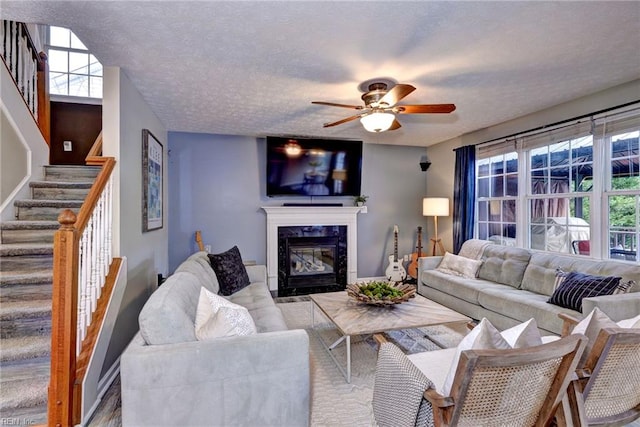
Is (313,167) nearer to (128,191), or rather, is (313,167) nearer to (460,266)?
(460,266)

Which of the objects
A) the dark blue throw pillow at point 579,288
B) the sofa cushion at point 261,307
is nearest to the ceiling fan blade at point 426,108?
the dark blue throw pillow at point 579,288

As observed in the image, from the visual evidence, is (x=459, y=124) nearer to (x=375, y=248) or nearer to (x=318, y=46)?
(x=375, y=248)

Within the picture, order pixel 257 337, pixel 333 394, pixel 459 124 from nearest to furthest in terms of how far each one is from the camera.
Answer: pixel 257 337
pixel 333 394
pixel 459 124

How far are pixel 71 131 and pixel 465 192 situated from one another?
5.67 meters

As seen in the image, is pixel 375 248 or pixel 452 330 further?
pixel 375 248

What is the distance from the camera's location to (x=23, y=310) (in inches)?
82.7

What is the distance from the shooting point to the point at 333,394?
7.17ft

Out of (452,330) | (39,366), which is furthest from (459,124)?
(39,366)

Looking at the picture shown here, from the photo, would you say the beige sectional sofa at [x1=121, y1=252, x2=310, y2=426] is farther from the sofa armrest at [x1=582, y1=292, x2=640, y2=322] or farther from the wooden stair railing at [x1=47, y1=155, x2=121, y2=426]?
the sofa armrest at [x1=582, y1=292, x2=640, y2=322]

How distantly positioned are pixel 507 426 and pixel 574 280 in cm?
205

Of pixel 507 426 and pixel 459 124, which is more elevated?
pixel 459 124

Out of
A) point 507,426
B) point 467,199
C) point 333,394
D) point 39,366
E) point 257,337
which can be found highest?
point 467,199

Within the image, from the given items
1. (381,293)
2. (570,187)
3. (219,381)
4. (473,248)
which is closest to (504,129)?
(570,187)

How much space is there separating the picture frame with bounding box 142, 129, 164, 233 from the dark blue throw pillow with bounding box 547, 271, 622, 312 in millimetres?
3847
